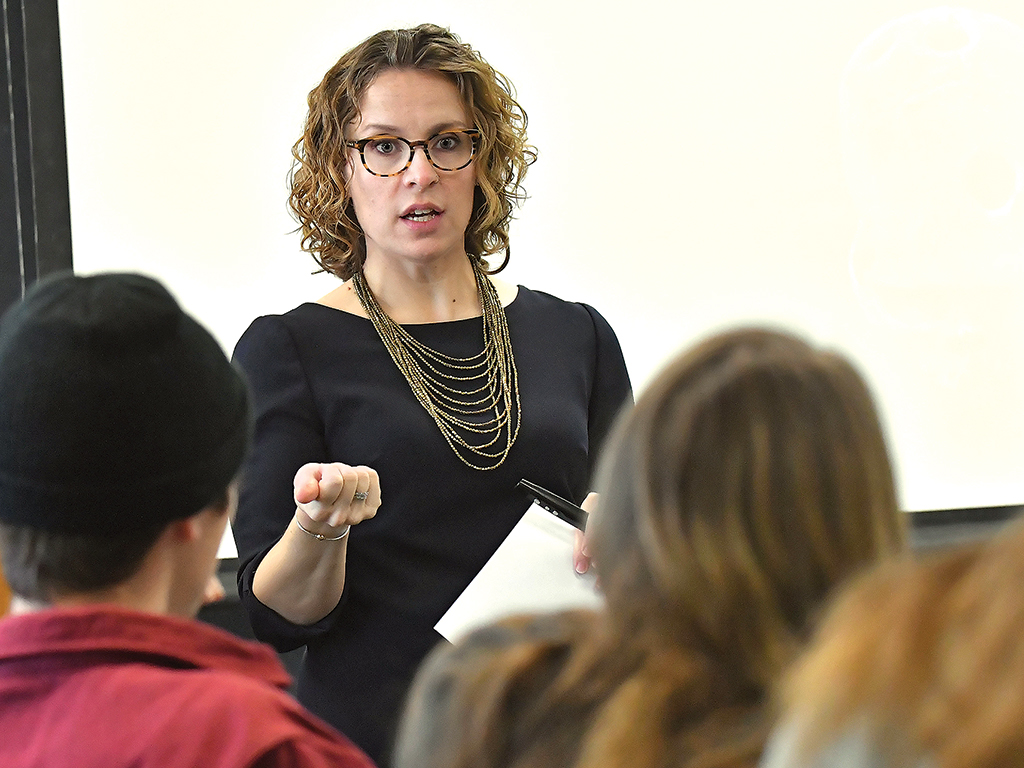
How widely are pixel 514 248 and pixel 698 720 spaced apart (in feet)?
6.23

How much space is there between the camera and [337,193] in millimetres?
1676

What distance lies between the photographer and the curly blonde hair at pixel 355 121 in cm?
163

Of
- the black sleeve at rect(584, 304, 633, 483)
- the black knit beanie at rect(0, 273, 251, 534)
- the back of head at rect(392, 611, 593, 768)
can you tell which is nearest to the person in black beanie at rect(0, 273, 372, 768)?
the black knit beanie at rect(0, 273, 251, 534)

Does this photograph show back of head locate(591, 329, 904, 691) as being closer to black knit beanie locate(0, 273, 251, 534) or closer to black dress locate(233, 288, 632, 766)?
black knit beanie locate(0, 273, 251, 534)

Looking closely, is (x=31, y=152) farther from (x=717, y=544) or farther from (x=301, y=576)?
(x=717, y=544)

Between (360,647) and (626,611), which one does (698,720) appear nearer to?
(626,611)

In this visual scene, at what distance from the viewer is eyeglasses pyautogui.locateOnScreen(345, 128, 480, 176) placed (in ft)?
5.32

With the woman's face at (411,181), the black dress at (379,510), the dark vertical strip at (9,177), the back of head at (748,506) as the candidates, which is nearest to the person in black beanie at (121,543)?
the back of head at (748,506)

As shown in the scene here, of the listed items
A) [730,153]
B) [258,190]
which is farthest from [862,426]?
[730,153]

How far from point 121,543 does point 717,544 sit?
1.56 ft

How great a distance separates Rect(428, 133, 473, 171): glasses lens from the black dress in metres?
0.25

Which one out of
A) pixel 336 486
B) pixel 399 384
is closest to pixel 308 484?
pixel 336 486

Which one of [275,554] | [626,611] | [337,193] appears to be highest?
[337,193]

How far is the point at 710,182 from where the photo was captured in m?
2.63
